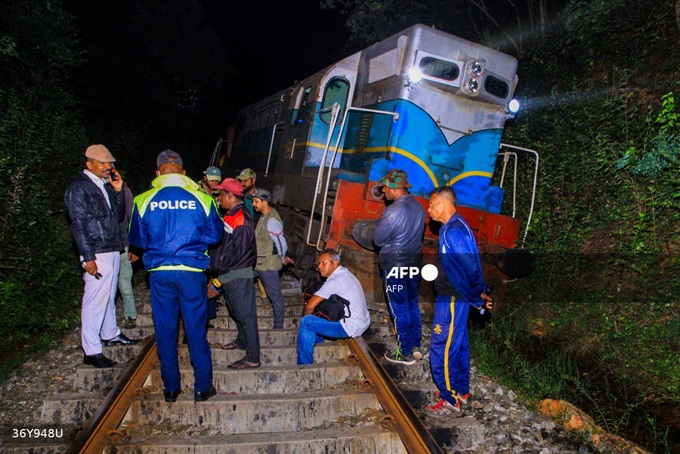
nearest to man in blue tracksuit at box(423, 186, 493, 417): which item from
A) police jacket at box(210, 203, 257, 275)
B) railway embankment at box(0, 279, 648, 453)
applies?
railway embankment at box(0, 279, 648, 453)

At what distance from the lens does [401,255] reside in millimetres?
4531

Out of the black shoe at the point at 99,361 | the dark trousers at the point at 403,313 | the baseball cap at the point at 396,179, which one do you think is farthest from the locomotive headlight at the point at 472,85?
the black shoe at the point at 99,361

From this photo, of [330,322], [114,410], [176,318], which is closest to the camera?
[114,410]

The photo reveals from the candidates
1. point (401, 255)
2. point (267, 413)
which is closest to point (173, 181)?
point (267, 413)

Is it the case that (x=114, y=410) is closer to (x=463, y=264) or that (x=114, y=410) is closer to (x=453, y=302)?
(x=453, y=302)

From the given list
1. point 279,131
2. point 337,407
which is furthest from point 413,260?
point 279,131

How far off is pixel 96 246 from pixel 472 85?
479 cm

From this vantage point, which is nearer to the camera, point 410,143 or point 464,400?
point 464,400

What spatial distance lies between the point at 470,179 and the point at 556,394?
3.22 meters

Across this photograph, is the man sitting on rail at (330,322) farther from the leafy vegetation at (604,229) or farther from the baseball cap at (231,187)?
the leafy vegetation at (604,229)

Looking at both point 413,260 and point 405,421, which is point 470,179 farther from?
point 405,421

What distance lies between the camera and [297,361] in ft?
13.6

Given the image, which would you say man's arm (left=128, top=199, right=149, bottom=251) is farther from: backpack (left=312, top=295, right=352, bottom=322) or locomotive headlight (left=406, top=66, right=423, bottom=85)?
locomotive headlight (left=406, top=66, right=423, bottom=85)

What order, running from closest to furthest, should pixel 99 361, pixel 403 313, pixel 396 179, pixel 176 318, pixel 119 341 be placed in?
pixel 176 318
pixel 99 361
pixel 119 341
pixel 403 313
pixel 396 179
